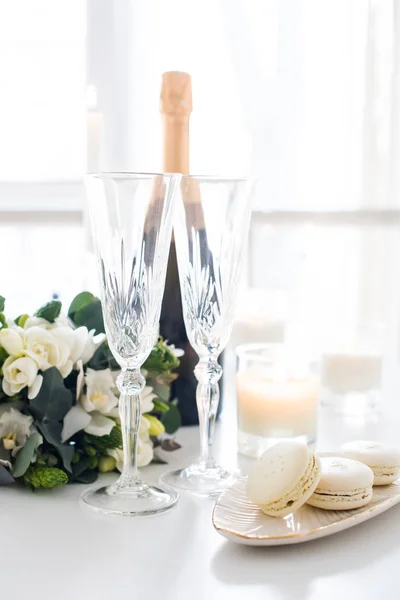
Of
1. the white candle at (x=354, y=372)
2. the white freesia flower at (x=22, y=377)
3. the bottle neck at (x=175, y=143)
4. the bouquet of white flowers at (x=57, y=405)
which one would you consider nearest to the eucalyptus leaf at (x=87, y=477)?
the bouquet of white flowers at (x=57, y=405)

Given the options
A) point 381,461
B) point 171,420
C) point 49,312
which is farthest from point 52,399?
point 381,461

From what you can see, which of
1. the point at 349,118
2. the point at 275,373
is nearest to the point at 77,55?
the point at 349,118

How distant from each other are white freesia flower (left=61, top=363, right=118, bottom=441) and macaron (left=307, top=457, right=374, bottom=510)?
249 millimetres

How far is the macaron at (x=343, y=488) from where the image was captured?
2.39 ft

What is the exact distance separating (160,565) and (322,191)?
1796mm

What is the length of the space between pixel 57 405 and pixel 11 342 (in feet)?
0.27

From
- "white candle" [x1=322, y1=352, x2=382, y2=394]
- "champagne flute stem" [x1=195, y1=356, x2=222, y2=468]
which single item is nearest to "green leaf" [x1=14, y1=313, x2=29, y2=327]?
"champagne flute stem" [x1=195, y1=356, x2=222, y2=468]

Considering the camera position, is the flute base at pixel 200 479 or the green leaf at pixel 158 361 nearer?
the flute base at pixel 200 479

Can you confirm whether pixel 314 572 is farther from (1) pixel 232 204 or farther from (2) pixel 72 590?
(1) pixel 232 204

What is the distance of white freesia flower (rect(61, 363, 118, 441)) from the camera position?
0.86m

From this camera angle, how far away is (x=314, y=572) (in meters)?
0.65

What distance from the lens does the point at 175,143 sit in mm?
1065

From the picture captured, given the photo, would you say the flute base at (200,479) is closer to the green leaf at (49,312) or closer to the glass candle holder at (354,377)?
the green leaf at (49,312)

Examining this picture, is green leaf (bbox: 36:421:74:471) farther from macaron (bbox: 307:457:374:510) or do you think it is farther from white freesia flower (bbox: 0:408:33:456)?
macaron (bbox: 307:457:374:510)
